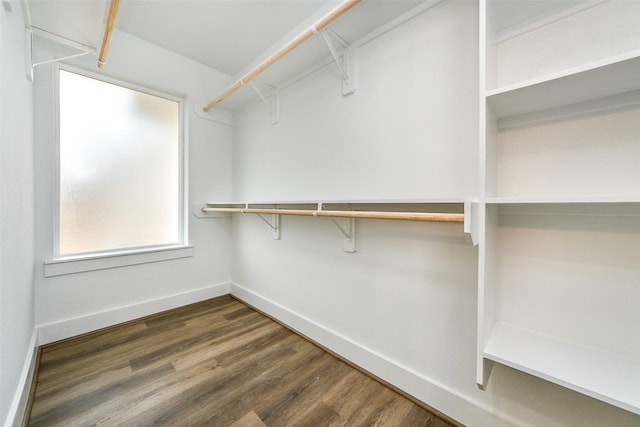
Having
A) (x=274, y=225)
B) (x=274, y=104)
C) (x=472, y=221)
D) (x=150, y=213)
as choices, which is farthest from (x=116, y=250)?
(x=472, y=221)

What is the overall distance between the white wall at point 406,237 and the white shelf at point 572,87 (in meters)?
0.22

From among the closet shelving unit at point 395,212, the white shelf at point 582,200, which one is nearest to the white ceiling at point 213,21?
the closet shelving unit at point 395,212

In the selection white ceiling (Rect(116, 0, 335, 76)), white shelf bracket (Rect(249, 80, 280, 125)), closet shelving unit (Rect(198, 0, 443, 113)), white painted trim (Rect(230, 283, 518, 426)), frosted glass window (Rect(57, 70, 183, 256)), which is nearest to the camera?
white painted trim (Rect(230, 283, 518, 426))

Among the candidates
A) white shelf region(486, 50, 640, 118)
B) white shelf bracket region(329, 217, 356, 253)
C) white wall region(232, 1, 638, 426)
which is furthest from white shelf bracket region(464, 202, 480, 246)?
white shelf bracket region(329, 217, 356, 253)

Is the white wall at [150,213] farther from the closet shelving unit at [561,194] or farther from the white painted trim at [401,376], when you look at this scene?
the closet shelving unit at [561,194]

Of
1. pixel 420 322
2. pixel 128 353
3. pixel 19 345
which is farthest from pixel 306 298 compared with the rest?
pixel 19 345

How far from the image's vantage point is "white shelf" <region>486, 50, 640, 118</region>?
2.21 feet

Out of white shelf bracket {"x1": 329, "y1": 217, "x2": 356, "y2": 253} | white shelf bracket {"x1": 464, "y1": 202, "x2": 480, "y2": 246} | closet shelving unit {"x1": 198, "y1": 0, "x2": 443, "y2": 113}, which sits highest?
closet shelving unit {"x1": 198, "y1": 0, "x2": 443, "y2": 113}

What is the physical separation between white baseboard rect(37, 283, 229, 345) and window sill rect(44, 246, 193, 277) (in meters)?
0.37

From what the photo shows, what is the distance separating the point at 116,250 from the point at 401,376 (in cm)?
243

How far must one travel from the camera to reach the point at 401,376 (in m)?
1.36

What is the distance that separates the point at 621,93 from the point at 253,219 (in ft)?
7.88

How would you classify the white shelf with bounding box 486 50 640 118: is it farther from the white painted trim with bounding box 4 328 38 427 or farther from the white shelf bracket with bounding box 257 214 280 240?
the white painted trim with bounding box 4 328 38 427

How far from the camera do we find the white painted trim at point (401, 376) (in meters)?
1.11
